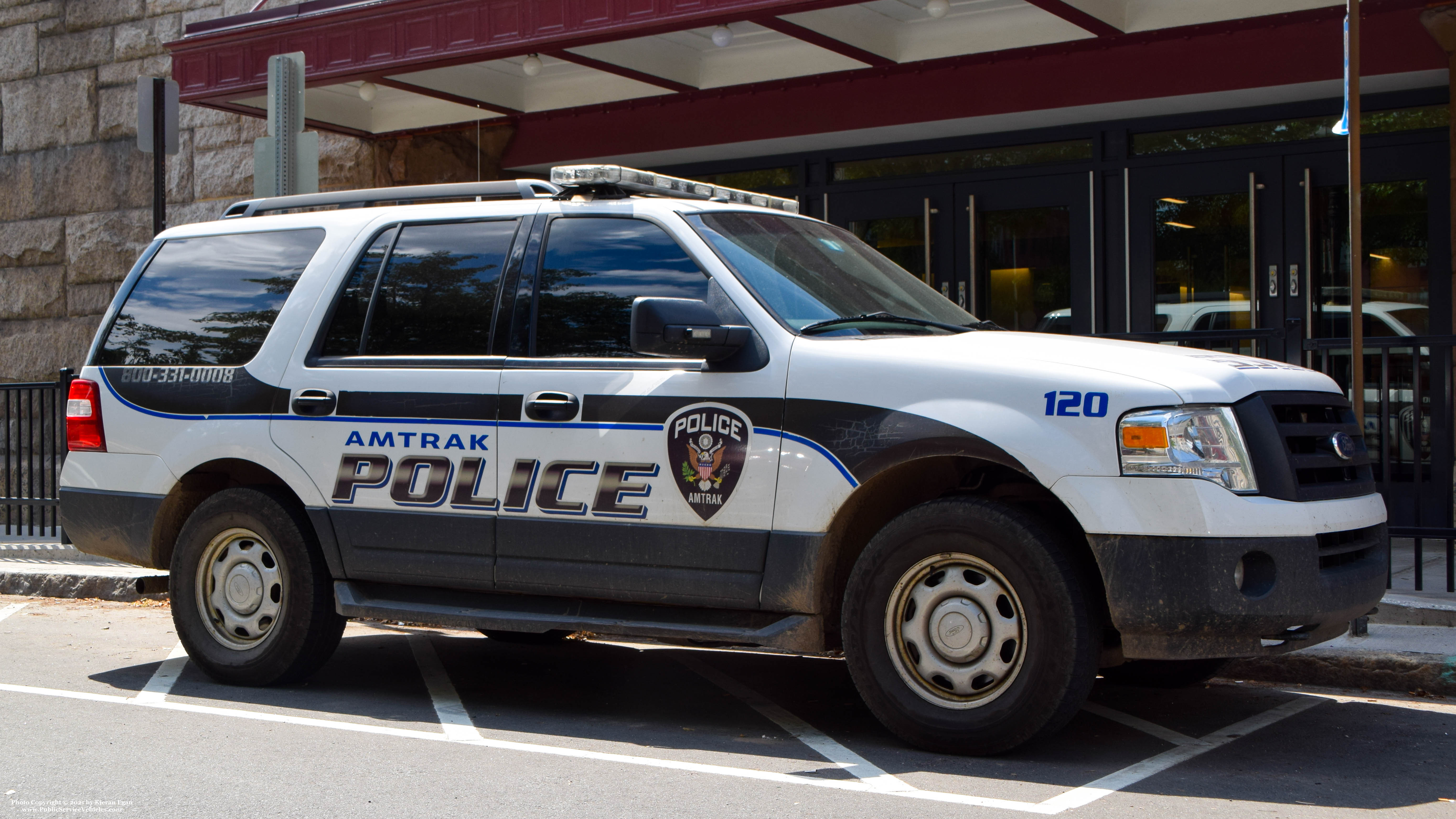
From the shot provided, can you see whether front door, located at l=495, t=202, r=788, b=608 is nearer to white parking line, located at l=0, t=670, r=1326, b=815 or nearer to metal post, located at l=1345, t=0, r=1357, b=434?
white parking line, located at l=0, t=670, r=1326, b=815

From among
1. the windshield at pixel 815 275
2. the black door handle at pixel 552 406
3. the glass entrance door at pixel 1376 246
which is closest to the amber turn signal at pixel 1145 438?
the windshield at pixel 815 275

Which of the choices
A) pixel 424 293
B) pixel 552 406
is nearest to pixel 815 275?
pixel 552 406

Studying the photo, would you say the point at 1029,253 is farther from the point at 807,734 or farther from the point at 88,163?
the point at 88,163

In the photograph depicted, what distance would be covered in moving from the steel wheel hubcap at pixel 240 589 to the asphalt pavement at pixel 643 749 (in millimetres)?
263

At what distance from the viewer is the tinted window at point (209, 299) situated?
6395 mm

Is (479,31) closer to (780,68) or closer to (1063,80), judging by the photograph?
(780,68)

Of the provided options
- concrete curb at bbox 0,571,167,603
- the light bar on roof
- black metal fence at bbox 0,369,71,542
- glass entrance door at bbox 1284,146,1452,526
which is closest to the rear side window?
the light bar on roof

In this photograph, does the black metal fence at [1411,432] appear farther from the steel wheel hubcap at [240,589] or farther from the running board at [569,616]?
the steel wheel hubcap at [240,589]

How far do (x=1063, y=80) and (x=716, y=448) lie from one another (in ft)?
22.3

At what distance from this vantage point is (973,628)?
480 centimetres

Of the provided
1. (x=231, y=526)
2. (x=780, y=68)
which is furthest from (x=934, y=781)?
(x=780, y=68)

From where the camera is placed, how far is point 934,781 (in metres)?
4.61

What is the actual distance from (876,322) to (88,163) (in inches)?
478

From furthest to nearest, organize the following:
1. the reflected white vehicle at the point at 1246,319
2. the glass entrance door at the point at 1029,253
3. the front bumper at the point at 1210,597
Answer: the glass entrance door at the point at 1029,253 < the reflected white vehicle at the point at 1246,319 < the front bumper at the point at 1210,597
